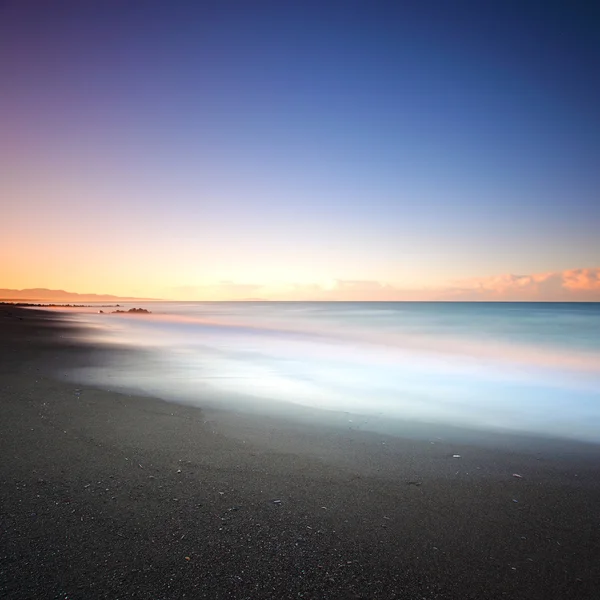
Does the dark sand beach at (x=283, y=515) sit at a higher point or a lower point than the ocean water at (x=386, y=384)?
higher

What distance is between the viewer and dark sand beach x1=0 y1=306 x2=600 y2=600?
276cm

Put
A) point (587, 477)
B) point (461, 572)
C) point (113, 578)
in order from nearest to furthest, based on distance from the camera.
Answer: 1. point (113, 578)
2. point (461, 572)
3. point (587, 477)

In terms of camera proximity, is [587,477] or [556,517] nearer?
[556,517]

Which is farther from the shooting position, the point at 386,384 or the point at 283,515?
the point at 386,384

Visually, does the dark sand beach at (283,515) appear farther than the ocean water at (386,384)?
No

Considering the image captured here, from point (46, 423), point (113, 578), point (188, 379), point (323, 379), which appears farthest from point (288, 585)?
point (323, 379)

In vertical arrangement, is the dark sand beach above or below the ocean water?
above

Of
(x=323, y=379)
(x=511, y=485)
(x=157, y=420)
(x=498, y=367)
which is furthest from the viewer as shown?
(x=498, y=367)

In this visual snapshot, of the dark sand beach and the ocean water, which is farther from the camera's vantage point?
the ocean water

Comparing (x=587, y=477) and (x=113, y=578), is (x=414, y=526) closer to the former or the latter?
(x=113, y=578)

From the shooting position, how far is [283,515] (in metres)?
3.58

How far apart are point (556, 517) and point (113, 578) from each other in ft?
11.8

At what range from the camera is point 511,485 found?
173 inches

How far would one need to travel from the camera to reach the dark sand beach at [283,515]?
2762mm
